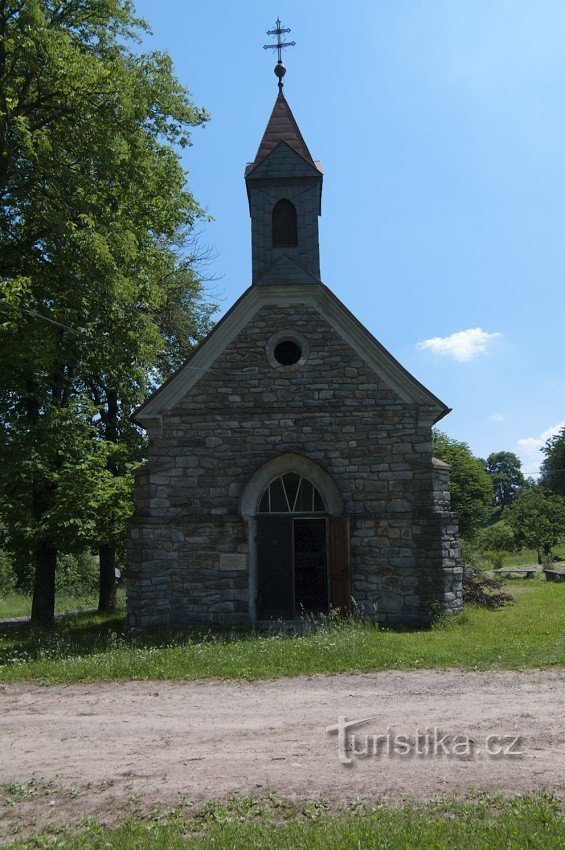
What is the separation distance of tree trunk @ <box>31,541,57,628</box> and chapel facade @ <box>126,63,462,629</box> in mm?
4716

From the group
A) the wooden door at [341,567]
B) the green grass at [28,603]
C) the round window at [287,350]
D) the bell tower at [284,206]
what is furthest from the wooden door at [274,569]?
the green grass at [28,603]

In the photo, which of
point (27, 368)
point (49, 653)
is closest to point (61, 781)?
point (49, 653)

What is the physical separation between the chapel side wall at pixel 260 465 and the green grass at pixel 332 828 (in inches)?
304

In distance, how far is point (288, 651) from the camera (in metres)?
9.88

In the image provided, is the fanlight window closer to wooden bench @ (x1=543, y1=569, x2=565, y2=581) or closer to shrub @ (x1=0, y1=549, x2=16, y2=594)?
wooden bench @ (x1=543, y1=569, x2=565, y2=581)

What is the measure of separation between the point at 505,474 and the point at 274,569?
8416cm

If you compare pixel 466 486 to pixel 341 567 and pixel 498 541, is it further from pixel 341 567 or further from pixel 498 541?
pixel 341 567

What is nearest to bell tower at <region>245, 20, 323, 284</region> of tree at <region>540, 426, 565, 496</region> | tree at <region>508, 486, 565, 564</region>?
tree at <region>508, 486, 565, 564</region>

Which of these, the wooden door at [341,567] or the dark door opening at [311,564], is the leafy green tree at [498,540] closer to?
the dark door opening at [311,564]

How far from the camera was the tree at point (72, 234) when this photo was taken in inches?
481

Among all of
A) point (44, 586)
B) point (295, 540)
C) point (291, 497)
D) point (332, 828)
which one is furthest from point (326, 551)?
point (332, 828)

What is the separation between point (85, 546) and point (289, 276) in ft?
28.5

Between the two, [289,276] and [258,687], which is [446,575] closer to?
[258,687]

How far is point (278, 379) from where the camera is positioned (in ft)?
43.2
